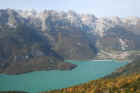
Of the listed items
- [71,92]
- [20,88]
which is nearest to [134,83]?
[71,92]

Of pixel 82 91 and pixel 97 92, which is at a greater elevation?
pixel 97 92

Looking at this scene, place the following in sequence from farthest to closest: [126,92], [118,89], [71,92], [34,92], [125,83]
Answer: [34,92] < [71,92] < [125,83] < [118,89] < [126,92]

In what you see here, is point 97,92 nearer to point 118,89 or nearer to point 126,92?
point 118,89

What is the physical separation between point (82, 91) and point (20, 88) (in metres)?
149

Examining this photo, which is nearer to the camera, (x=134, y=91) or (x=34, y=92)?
(x=134, y=91)

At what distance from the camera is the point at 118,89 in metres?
52.5

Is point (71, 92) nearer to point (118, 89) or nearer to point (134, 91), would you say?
point (118, 89)

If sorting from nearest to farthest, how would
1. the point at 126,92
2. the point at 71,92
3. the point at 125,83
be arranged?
the point at 126,92
the point at 125,83
the point at 71,92

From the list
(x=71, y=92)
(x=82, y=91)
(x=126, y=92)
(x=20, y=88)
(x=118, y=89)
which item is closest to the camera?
(x=126, y=92)

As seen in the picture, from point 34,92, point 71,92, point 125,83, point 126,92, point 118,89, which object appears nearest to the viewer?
point 126,92

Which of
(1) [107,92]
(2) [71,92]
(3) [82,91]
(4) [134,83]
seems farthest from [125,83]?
(2) [71,92]

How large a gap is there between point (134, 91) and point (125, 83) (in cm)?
817

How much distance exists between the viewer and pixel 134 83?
54938 mm

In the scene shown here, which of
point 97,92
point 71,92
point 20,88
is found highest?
point 97,92
